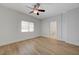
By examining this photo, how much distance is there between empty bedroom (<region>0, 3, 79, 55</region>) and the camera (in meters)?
1.88

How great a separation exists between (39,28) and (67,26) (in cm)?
61

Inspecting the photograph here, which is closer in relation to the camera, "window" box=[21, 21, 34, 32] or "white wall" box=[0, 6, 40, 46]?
"white wall" box=[0, 6, 40, 46]

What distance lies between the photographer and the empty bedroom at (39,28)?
1.88 metres

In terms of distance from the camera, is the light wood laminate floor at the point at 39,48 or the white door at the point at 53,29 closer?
the light wood laminate floor at the point at 39,48

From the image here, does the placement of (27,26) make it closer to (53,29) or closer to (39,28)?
(39,28)

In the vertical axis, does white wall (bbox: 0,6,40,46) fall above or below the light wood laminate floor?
above

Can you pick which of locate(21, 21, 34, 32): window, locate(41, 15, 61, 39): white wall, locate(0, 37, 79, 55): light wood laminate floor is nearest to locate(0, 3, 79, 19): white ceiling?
locate(41, 15, 61, 39): white wall

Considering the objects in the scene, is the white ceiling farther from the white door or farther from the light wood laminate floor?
the light wood laminate floor

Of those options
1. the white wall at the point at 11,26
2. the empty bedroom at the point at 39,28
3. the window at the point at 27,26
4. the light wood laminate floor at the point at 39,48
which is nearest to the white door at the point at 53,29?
the empty bedroom at the point at 39,28

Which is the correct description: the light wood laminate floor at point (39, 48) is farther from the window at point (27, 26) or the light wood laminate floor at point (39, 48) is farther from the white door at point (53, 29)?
the window at point (27, 26)

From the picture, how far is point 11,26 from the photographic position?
196cm
